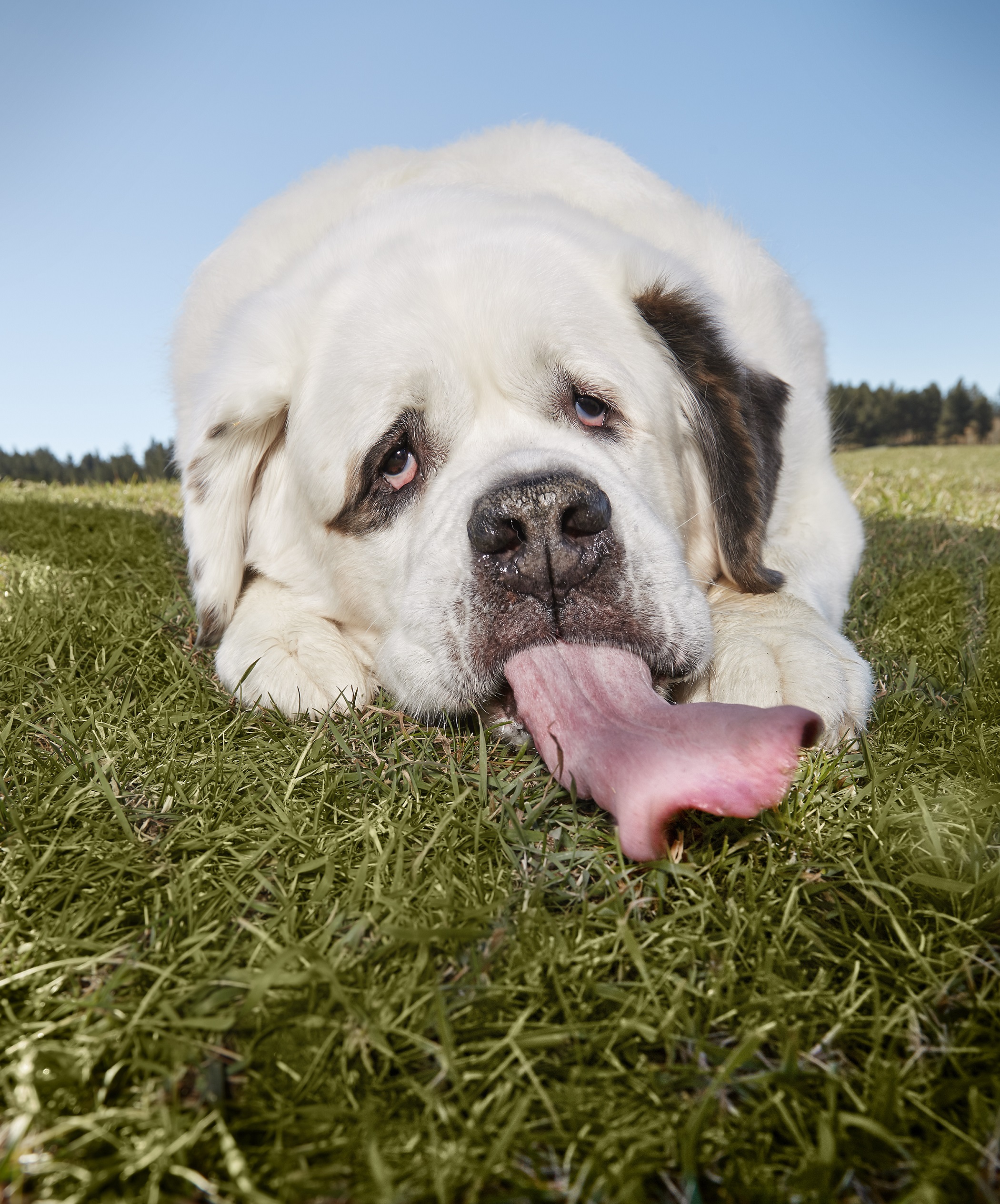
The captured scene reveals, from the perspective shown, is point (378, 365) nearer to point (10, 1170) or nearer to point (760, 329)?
point (760, 329)

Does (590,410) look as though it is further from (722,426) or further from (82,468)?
(82,468)

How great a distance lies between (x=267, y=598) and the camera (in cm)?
289

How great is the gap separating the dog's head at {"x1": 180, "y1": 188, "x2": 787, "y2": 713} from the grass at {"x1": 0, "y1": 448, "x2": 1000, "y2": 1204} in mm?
399

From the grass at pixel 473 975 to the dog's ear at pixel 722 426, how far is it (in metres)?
0.64

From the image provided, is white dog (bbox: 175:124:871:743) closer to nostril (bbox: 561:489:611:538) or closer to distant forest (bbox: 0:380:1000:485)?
nostril (bbox: 561:489:611:538)

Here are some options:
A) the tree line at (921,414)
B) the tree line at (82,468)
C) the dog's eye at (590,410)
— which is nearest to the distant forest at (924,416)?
the tree line at (921,414)

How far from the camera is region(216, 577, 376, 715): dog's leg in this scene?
95.6 inches

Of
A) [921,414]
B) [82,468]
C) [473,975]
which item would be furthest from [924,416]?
[473,975]

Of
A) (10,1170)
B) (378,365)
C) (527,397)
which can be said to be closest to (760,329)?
(527,397)

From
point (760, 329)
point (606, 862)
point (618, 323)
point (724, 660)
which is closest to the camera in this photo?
point (606, 862)

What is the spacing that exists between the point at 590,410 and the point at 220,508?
1.25 meters

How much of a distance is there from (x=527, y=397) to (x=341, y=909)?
4.70 ft

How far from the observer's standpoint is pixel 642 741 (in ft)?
5.93

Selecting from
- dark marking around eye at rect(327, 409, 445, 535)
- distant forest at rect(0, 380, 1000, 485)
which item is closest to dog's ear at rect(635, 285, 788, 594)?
dark marking around eye at rect(327, 409, 445, 535)
